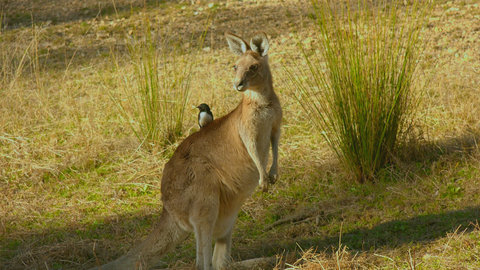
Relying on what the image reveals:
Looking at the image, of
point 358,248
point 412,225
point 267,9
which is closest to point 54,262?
point 358,248

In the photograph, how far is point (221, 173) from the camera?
12.1 ft

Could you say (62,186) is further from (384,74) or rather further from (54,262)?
(384,74)

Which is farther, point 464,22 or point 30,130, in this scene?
point 464,22

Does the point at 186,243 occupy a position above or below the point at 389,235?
below

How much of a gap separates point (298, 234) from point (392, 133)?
1.07 meters

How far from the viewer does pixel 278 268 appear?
364 centimetres

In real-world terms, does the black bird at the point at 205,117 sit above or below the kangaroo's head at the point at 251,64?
below

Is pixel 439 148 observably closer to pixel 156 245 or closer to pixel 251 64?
pixel 251 64

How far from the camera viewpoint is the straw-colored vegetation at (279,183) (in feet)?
13.2

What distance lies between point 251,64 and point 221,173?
2.26 feet

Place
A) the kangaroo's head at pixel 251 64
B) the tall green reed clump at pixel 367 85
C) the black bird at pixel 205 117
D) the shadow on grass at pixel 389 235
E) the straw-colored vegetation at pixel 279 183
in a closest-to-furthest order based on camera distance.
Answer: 1. the kangaroo's head at pixel 251 64
2. the shadow on grass at pixel 389 235
3. the straw-colored vegetation at pixel 279 183
4. the tall green reed clump at pixel 367 85
5. the black bird at pixel 205 117

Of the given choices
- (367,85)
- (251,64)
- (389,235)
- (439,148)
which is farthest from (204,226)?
(439,148)

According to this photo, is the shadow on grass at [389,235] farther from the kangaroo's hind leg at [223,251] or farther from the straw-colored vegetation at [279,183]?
the kangaroo's hind leg at [223,251]

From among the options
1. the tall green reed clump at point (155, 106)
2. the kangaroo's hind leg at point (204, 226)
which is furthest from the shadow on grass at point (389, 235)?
the tall green reed clump at point (155, 106)
